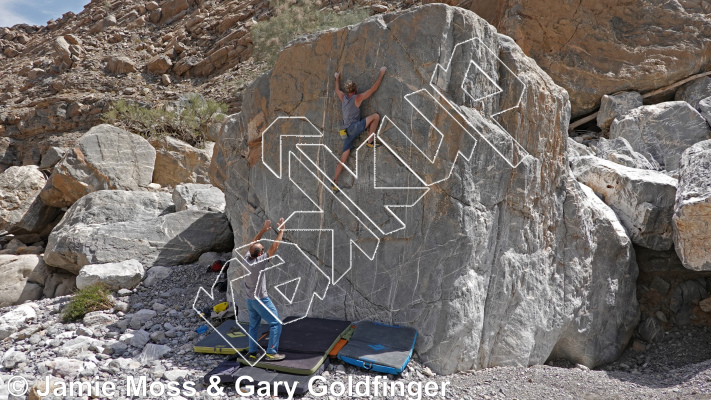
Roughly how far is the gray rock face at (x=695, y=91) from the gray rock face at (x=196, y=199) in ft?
35.9

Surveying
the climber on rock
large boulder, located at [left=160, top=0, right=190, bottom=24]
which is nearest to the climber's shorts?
the climber on rock

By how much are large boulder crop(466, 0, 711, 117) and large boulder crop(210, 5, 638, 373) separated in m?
6.22

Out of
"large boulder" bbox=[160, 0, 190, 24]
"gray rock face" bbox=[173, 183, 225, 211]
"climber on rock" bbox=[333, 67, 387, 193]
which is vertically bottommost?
"gray rock face" bbox=[173, 183, 225, 211]

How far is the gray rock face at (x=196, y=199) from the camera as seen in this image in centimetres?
949

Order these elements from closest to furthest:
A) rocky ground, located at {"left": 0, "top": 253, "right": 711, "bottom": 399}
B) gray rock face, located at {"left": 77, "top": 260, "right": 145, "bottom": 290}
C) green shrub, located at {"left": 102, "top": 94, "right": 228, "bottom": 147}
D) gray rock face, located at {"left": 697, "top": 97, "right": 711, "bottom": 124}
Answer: rocky ground, located at {"left": 0, "top": 253, "right": 711, "bottom": 399} → gray rock face, located at {"left": 77, "top": 260, "right": 145, "bottom": 290} → gray rock face, located at {"left": 697, "top": 97, "right": 711, "bottom": 124} → green shrub, located at {"left": 102, "top": 94, "right": 228, "bottom": 147}

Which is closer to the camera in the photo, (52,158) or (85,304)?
(85,304)

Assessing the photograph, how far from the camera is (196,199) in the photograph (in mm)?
9594

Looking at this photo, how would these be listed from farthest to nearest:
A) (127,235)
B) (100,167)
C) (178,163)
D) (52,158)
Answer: (52,158)
(178,163)
(100,167)
(127,235)

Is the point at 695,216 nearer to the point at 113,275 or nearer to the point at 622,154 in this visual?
the point at 622,154

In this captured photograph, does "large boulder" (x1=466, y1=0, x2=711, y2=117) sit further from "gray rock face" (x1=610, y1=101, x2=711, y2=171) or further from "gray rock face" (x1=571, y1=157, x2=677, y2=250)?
"gray rock face" (x1=571, y1=157, x2=677, y2=250)

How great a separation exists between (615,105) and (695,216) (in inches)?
231

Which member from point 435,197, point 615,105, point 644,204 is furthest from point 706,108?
point 435,197

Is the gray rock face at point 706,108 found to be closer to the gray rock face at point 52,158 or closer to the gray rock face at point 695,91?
the gray rock face at point 695,91

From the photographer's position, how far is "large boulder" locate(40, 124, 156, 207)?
35.6 ft
